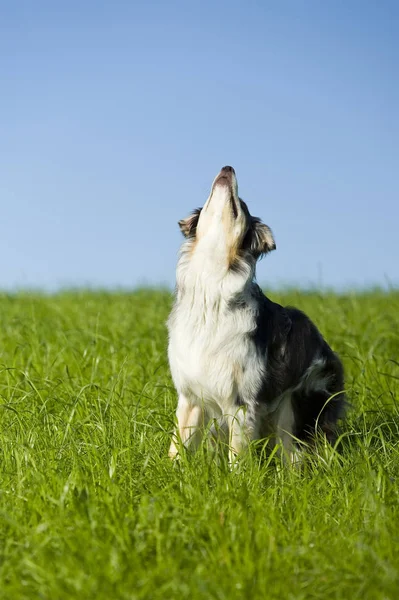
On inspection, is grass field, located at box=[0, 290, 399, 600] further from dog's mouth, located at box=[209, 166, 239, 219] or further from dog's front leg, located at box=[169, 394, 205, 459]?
dog's mouth, located at box=[209, 166, 239, 219]

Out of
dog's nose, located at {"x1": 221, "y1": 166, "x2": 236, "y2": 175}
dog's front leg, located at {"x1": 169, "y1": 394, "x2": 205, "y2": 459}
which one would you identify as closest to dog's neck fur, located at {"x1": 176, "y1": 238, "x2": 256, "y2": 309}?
dog's nose, located at {"x1": 221, "y1": 166, "x2": 236, "y2": 175}

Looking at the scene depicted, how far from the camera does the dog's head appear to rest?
14.8 ft

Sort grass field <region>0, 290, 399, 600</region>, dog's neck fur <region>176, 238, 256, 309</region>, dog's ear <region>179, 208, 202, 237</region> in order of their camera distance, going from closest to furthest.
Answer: grass field <region>0, 290, 399, 600</region>
dog's neck fur <region>176, 238, 256, 309</region>
dog's ear <region>179, 208, 202, 237</region>

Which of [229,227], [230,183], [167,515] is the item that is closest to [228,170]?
[230,183]

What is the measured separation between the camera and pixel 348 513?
12.4ft

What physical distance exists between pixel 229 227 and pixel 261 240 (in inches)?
9.0

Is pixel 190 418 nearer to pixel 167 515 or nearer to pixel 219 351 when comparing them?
pixel 219 351

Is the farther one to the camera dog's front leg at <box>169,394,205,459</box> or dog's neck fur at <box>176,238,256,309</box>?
dog's front leg at <box>169,394,205,459</box>

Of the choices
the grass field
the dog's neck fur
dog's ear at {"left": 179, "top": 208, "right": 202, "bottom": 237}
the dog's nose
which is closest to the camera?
the grass field

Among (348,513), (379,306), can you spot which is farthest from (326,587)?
(379,306)

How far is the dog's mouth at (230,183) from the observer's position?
179 inches

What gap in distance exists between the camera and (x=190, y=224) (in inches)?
187

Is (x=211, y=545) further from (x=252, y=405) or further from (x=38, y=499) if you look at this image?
(x=252, y=405)

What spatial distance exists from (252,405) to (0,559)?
6.04ft
